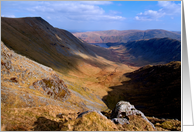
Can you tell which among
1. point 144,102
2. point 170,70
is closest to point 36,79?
point 144,102

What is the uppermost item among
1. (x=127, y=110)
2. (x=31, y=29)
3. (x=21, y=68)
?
(x=31, y=29)

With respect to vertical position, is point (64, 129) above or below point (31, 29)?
below

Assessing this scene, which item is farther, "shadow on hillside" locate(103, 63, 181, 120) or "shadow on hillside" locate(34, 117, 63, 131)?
Result: "shadow on hillside" locate(103, 63, 181, 120)

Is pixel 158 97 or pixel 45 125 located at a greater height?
pixel 45 125

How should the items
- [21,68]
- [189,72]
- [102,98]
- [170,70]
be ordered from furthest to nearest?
[170,70], [102,98], [21,68], [189,72]

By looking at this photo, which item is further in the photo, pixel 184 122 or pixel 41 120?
pixel 41 120

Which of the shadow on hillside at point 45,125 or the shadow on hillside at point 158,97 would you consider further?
the shadow on hillside at point 158,97

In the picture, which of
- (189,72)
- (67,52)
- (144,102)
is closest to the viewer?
(189,72)

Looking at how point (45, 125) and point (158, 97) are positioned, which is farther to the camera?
point (158, 97)

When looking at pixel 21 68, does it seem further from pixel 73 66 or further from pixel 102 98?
pixel 73 66
